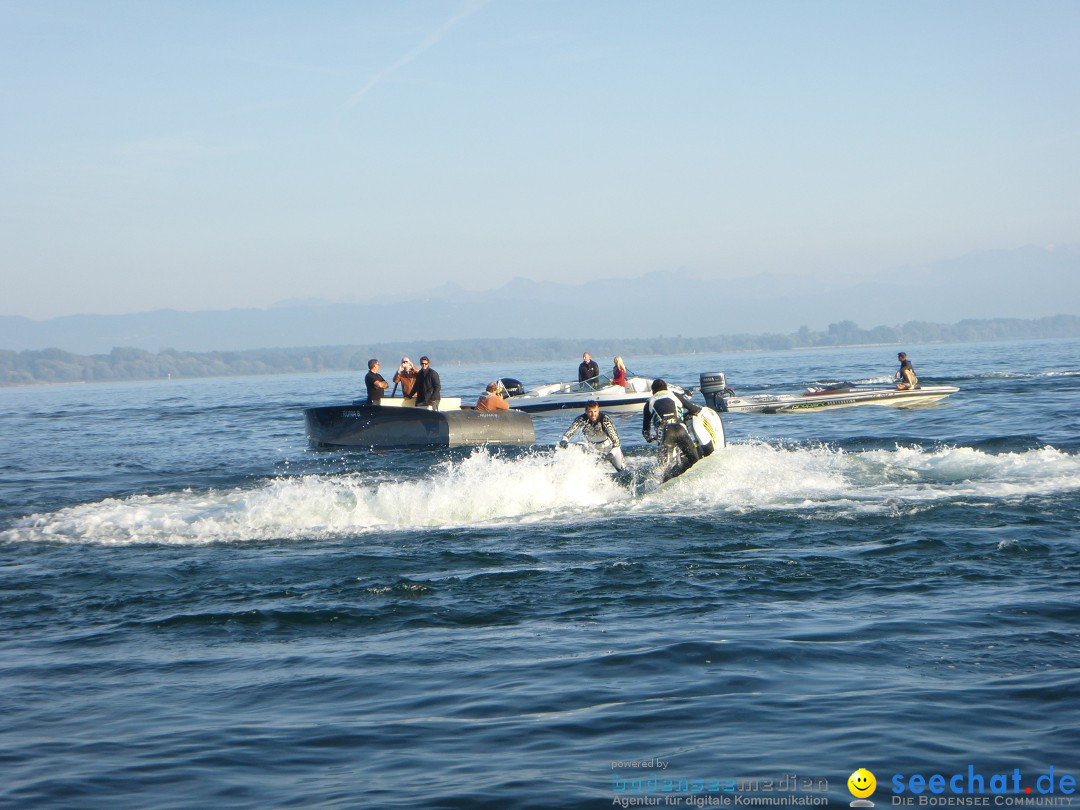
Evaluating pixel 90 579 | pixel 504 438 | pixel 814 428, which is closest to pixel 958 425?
pixel 814 428

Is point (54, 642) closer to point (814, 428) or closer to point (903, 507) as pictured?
point (903, 507)

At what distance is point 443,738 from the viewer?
235 inches

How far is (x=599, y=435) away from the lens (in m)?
15.9

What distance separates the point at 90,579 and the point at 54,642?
2.28m

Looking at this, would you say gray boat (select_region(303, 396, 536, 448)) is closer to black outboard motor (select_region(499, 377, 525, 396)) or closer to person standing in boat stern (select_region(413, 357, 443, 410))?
person standing in boat stern (select_region(413, 357, 443, 410))

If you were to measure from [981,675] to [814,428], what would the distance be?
18.4 metres

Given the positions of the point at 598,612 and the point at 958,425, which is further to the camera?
the point at 958,425

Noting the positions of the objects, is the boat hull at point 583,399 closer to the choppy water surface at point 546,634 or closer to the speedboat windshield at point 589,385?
the speedboat windshield at point 589,385

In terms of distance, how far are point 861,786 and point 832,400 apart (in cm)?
2409

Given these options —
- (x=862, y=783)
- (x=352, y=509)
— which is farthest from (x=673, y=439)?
(x=862, y=783)

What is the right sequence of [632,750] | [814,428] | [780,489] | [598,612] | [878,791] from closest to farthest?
[878,791] → [632,750] → [598,612] → [780,489] → [814,428]

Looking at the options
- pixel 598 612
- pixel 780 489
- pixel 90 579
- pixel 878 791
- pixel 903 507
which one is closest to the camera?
pixel 878 791

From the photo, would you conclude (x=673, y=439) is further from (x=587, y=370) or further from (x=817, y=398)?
(x=587, y=370)

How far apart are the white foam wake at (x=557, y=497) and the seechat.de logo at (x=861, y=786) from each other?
7.29 m
